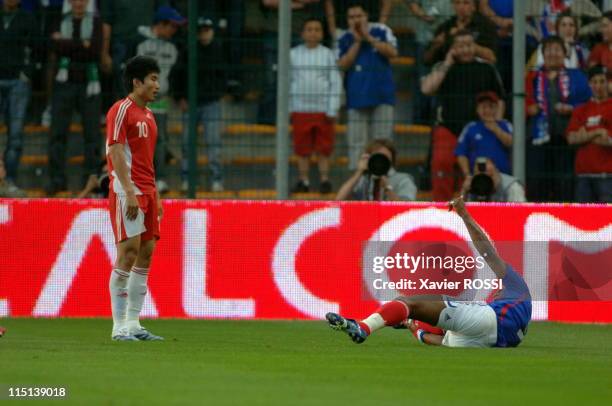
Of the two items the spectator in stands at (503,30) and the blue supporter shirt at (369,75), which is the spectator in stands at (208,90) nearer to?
the blue supporter shirt at (369,75)

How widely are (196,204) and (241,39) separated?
197cm

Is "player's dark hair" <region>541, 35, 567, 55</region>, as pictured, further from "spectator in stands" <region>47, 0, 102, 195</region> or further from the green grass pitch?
"spectator in stands" <region>47, 0, 102, 195</region>

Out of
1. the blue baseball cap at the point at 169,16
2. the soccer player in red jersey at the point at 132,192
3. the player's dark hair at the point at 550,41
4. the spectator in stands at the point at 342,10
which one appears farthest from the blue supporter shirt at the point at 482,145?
the soccer player in red jersey at the point at 132,192

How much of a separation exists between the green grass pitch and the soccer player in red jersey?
0.35 m

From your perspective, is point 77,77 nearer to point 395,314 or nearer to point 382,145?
point 382,145

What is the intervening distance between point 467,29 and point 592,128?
169 cm

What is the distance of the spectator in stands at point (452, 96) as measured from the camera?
1512 centimetres

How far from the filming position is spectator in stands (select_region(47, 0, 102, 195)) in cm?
1516

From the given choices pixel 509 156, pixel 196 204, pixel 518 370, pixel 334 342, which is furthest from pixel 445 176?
pixel 518 370

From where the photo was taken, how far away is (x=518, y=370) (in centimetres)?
897

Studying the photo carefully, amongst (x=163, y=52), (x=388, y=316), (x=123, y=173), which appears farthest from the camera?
(x=163, y=52)

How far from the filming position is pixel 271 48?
1496 centimetres

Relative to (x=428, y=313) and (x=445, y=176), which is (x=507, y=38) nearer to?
(x=445, y=176)

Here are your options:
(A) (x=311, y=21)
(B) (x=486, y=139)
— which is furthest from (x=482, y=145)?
(A) (x=311, y=21)
